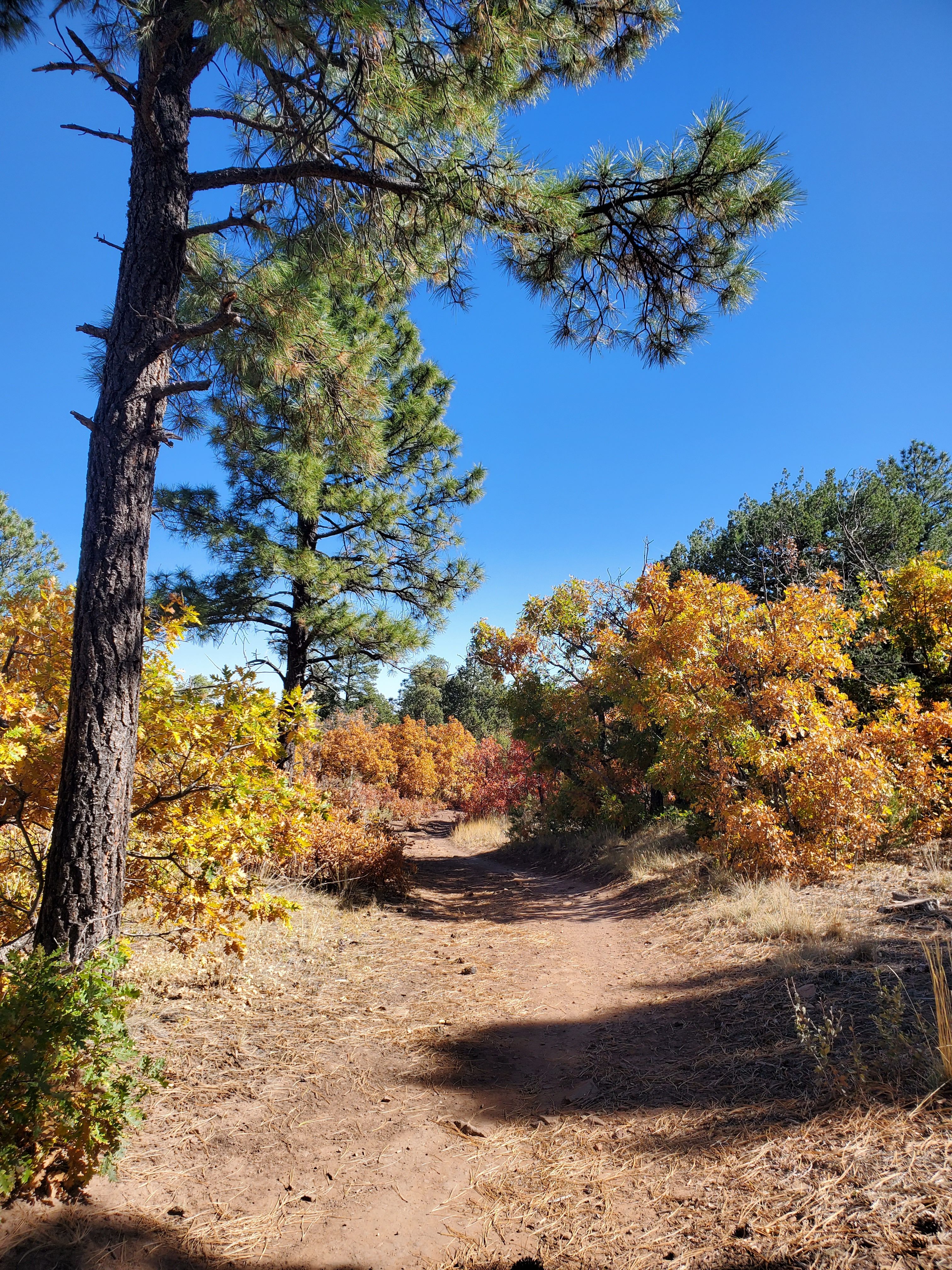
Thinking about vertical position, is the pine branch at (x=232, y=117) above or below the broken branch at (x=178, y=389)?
above

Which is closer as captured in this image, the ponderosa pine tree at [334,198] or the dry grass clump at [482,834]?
the ponderosa pine tree at [334,198]

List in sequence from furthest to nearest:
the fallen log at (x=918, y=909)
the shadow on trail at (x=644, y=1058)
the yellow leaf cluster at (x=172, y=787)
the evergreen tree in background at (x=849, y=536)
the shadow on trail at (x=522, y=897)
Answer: the evergreen tree in background at (x=849, y=536), the shadow on trail at (x=522, y=897), the fallen log at (x=918, y=909), the yellow leaf cluster at (x=172, y=787), the shadow on trail at (x=644, y=1058)

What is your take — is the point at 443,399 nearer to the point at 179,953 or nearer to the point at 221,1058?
the point at 179,953

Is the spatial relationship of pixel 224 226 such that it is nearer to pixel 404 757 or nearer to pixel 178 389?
pixel 178 389

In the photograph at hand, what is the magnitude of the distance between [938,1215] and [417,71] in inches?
227

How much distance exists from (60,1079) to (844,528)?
1346cm

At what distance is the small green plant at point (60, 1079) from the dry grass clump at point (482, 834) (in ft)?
43.7

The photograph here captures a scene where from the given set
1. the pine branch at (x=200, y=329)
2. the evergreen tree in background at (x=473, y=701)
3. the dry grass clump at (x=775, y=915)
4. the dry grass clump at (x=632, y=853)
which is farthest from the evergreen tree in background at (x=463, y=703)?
the pine branch at (x=200, y=329)

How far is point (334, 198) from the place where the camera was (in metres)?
4.21

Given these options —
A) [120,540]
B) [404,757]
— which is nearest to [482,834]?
[404,757]

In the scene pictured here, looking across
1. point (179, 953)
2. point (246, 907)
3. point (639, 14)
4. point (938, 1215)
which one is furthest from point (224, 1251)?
point (639, 14)

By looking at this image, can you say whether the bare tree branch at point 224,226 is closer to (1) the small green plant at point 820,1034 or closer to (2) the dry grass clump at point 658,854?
(1) the small green plant at point 820,1034

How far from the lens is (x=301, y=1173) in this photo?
7.97ft

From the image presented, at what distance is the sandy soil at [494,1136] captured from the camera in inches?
77.4
